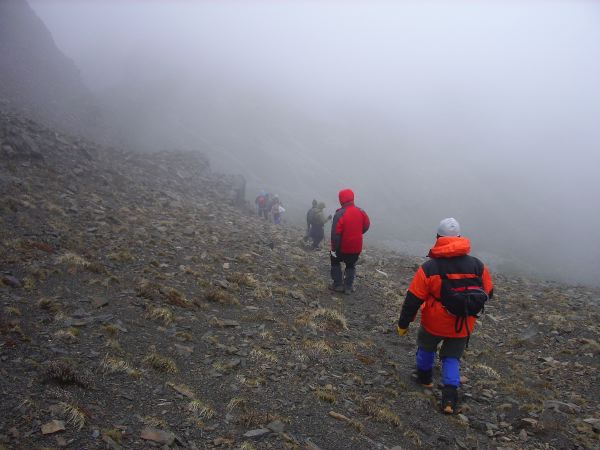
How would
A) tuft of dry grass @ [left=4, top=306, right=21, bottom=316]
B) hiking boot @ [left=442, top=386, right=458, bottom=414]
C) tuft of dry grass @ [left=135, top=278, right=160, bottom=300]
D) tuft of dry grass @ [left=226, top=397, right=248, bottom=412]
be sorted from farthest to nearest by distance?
tuft of dry grass @ [left=135, top=278, right=160, bottom=300] → tuft of dry grass @ [left=4, top=306, right=21, bottom=316] → hiking boot @ [left=442, top=386, right=458, bottom=414] → tuft of dry grass @ [left=226, top=397, right=248, bottom=412]

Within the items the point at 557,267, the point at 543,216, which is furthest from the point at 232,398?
the point at 543,216

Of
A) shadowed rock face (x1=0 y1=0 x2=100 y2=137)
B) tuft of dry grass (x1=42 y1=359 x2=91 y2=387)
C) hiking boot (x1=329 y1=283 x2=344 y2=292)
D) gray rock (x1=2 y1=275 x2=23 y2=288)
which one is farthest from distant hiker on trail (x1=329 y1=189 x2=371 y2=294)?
shadowed rock face (x1=0 y1=0 x2=100 y2=137)

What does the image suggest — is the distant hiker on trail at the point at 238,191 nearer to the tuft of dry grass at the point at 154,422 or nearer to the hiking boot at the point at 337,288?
the hiking boot at the point at 337,288

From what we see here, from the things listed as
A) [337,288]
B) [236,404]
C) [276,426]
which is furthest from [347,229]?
[276,426]

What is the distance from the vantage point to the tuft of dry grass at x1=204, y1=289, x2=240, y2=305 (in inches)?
360

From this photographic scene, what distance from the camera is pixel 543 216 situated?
2180 inches

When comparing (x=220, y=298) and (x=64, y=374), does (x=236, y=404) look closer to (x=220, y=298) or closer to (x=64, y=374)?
(x=64, y=374)

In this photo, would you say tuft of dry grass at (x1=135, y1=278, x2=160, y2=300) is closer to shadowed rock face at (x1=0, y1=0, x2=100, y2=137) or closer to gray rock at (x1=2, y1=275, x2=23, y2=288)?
gray rock at (x1=2, y1=275, x2=23, y2=288)

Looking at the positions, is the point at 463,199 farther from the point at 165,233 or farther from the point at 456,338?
the point at 456,338

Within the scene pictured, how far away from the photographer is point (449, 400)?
614 centimetres

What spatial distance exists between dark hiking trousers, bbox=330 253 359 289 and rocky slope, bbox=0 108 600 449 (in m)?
0.53

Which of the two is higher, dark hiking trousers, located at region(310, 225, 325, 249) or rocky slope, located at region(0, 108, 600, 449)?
dark hiking trousers, located at region(310, 225, 325, 249)

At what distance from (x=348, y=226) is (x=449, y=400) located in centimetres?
499

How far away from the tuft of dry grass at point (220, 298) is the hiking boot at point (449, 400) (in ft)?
16.2
